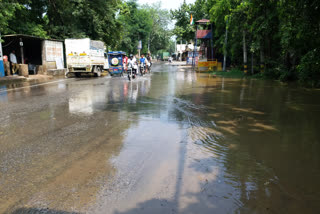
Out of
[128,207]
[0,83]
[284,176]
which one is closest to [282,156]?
[284,176]

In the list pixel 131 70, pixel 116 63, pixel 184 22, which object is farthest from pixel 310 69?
pixel 184 22

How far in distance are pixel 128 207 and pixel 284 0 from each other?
336 inches

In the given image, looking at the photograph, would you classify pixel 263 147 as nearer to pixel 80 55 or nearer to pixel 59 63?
pixel 80 55

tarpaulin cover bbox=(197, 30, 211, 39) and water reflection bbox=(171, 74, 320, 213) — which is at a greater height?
tarpaulin cover bbox=(197, 30, 211, 39)

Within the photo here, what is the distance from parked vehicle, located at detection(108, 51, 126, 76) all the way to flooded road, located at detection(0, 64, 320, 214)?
17763 millimetres

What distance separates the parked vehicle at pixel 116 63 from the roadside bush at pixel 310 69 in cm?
1593

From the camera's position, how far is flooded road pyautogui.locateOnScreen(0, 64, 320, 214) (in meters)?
3.16

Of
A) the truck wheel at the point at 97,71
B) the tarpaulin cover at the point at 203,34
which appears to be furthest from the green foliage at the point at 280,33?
the truck wheel at the point at 97,71

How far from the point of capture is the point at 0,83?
676 inches

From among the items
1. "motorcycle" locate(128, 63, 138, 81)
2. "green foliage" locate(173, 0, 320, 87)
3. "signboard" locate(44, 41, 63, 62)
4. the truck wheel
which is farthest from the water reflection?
"signboard" locate(44, 41, 63, 62)

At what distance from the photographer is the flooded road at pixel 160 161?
3.16 metres

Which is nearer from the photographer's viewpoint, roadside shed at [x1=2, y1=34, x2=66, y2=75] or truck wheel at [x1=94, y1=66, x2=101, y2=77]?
truck wheel at [x1=94, y1=66, x2=101, y2=77]

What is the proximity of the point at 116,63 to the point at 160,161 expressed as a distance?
22279 mm

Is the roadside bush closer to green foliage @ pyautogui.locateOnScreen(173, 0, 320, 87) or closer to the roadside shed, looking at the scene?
green foliage @ pyautogui.locateOnScreen(173, 0, 320, 87)
